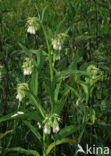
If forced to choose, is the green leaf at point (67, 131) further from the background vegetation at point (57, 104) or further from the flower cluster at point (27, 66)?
the flower cluster at point (27, 66)

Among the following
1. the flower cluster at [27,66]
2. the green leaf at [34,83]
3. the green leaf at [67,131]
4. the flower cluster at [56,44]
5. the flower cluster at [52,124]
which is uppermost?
the flower cluster at [56,44]

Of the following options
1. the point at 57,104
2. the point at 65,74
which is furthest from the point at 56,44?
the point at 57,104

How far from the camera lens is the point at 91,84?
185cm

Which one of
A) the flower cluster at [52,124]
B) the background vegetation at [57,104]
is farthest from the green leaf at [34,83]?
the flower cluster at [52,124]

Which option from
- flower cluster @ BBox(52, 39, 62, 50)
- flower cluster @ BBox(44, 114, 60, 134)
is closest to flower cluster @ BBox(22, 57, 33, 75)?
flower cluster @ BBox(52, 39, 62, 50)

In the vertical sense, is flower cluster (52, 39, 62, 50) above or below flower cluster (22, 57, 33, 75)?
above

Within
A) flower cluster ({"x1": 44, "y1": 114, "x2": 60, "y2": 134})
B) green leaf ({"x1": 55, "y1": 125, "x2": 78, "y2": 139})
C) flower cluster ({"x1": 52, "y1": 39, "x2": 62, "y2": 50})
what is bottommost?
green leaf ({"x1": 55, "y1": 125, "x2": 78, "y2": 139})

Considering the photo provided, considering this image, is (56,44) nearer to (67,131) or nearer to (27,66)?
(27,66)

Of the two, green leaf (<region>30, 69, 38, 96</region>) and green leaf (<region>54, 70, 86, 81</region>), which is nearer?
green leaf (<region>54, 70, 86, 81</region>)

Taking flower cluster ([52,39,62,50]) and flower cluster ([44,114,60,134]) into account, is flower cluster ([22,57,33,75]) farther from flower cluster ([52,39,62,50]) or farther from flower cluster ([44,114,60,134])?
flower cluster ([44,114,60,134])

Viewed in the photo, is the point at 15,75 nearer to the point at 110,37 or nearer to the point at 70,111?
the point at 70,111

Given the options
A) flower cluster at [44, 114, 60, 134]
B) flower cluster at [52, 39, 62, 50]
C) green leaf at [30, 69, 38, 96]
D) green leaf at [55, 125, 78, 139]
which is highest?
flower cluster at [52, 39, 62, 50]

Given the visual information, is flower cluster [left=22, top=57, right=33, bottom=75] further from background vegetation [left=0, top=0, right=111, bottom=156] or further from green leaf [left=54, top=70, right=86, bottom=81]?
green leaf [left=54, top=70, right=86, bottom=81]

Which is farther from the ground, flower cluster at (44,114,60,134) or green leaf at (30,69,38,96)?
green leaf at (30,69,38,96)
